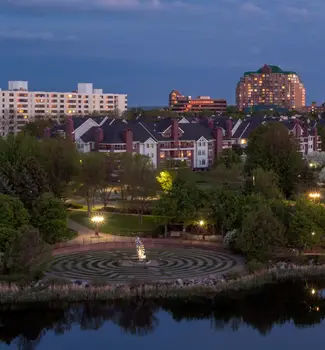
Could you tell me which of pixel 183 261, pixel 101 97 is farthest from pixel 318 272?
Answer: pixel 101 97

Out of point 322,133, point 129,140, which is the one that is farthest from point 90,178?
point 322,133

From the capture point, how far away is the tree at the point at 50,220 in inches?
1743

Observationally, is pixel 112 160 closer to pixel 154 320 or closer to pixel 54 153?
pixel 54 153

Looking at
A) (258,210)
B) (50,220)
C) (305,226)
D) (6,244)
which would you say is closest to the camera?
(6,244)

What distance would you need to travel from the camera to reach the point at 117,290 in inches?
1362

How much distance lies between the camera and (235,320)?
32.7m

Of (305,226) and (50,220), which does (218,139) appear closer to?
(305,226)

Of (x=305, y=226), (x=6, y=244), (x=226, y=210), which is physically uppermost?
(x=226, y=210)

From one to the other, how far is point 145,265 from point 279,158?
25655mm

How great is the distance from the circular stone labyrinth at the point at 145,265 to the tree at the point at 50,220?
1.93 m

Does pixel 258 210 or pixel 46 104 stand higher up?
pixel 46 104

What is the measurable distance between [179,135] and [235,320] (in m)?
57.2

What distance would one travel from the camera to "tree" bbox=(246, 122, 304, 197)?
60594mm

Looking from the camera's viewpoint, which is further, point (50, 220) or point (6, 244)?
point (50, 220)
